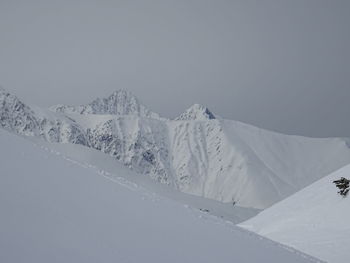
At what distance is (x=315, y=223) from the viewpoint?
86.7ft

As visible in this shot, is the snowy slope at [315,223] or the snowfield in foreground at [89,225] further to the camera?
the snowy slope at [315,223]

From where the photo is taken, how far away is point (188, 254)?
8.87 metres

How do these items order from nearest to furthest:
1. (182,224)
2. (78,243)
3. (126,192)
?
(78,243) → (182,224) → (126,192)

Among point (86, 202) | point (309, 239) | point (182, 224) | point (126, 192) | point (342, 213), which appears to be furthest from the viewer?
point (342, 213)

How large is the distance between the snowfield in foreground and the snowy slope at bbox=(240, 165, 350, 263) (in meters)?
8.08

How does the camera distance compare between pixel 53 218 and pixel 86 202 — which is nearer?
pixel 53 218

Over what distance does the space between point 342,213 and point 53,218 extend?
2296 cm

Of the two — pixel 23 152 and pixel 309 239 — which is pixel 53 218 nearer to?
pixel 23 152

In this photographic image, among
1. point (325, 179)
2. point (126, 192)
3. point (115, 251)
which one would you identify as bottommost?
point (115, 251)

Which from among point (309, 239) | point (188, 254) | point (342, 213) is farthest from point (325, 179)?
point (188, 254)

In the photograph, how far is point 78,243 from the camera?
721cm

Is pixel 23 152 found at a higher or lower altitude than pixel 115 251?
higher

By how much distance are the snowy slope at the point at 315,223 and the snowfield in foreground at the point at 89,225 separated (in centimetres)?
808

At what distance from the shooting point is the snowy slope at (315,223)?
67.8 ft
